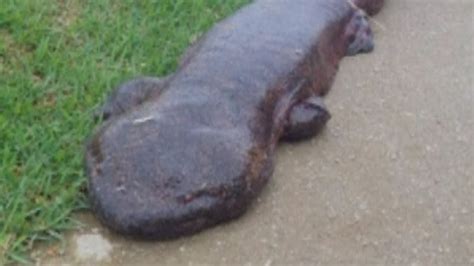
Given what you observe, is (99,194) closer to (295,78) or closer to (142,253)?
(142,253)

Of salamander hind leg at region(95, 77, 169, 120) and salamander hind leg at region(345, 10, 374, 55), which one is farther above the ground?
salamander hind leg at region(95, 77, 169, 120)

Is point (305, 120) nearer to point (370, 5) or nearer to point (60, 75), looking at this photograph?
point (60, 75)

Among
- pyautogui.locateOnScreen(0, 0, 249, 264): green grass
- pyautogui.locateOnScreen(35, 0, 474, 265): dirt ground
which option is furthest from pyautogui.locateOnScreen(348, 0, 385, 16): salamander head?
pyautogui.locateOnScreen(0, 0, 249, 264): green grass

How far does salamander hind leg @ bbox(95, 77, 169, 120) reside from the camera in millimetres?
4453

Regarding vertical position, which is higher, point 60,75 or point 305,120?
point 60,75

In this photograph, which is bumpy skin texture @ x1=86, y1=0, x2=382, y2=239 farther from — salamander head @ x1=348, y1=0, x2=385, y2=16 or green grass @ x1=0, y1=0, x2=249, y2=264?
salamander head @ x1=348, y1=0, x2=385, y2=16

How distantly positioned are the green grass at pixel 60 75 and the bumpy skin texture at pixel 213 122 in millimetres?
187

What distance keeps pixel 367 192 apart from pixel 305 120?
51 centimetres

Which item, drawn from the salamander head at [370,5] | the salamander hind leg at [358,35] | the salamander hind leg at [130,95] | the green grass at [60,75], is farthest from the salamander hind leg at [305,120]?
the salamander head at [370,5]

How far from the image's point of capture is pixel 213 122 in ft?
13.4

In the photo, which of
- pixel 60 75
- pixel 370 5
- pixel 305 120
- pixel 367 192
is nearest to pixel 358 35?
pixel 370 5

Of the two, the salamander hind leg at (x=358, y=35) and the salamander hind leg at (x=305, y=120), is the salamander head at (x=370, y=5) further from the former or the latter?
the salamander hind leg at (x=305, y=120)

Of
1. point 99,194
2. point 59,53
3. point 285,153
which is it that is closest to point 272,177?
point 285,153

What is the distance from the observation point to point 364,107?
494cm
